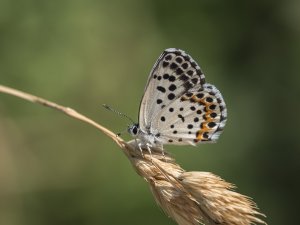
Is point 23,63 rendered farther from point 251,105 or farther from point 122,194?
point 251,105

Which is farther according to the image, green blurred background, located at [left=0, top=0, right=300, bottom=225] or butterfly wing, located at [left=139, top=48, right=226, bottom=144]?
green blurred background, located at [left=0, top=0, right=300, bottom=225]

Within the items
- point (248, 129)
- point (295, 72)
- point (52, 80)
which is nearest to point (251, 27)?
point (295, 72)

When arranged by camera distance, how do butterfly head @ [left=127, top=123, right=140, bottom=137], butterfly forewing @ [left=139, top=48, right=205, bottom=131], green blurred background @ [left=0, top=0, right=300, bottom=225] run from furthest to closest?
green blurred background @ [left=0, top=0, right=300, bottom=225], butterfly head @ [left=127, top=123, right=140, bottom=137], butterfly forewing @ [left=139, top=48, right=205, bottom=131]

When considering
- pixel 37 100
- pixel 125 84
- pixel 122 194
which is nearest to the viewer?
pixel 37 100

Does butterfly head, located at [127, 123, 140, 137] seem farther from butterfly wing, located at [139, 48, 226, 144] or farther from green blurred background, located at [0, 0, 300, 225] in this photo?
green blurred background, located at [0, 0, 300, 225]

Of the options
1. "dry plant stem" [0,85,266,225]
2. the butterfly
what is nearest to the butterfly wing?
the butterfly

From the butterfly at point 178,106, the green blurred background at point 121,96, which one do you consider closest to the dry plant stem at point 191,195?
the butterfly at point 178,106
